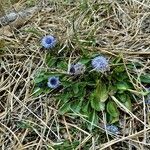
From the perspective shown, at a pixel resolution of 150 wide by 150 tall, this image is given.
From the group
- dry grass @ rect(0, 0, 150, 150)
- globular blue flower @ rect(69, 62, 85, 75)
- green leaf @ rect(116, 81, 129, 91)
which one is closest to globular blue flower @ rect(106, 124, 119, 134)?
dry grass @ rect(0, 0, 150, 150)

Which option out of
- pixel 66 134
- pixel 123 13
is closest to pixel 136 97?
pixel 66 134

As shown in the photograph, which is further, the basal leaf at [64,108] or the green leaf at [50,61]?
the green leaf at [50,61]

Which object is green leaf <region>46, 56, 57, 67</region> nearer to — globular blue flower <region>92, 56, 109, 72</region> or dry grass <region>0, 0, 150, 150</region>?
dry grass <region>0, 0, 150, 150</region>

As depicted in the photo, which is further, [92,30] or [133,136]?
[92,30]

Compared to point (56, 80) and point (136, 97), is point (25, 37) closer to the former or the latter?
point (56, 80)

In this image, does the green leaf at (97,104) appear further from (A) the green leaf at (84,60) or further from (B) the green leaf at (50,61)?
(B) the green leaf at (50,61)

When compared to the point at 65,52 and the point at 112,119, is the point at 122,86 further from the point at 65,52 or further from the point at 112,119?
the point at 65,52

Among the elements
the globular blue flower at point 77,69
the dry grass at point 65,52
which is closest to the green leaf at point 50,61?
the dry grass at point 65,52
